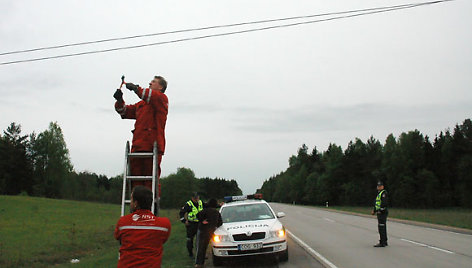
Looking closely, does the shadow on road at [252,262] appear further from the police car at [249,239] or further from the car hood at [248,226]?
the car hood at [248,226]

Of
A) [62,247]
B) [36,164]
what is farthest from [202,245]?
[36,164]

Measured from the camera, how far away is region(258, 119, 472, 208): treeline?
240ft

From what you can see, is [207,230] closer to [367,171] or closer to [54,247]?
[54,247]

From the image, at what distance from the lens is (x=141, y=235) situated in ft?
12.6

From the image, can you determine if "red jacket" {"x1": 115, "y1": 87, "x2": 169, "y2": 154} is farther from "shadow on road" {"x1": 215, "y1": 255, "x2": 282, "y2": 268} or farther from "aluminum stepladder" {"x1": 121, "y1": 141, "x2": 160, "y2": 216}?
"shadow on road" {"x1": 215, "y1": 255, "x2": 282, "y2": 268}

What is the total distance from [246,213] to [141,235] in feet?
27.8

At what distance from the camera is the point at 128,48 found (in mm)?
13008

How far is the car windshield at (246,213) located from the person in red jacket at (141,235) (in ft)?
26.2

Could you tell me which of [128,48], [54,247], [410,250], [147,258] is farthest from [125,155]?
[54,247]

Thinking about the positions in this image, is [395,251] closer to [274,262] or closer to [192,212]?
[274,262]

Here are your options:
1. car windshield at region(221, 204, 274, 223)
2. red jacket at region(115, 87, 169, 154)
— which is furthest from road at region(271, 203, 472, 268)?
red jacket at region(115, 87, 169, 154)

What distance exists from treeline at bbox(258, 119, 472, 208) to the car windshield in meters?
65.9

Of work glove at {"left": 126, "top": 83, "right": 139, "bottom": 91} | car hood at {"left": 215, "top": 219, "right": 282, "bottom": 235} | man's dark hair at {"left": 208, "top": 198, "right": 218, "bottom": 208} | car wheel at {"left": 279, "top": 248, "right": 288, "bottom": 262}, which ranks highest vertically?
work glove at {"left": 126, "top": 83, "right": 139, "bottom": 91}

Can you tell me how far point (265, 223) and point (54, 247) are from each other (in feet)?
49.2
